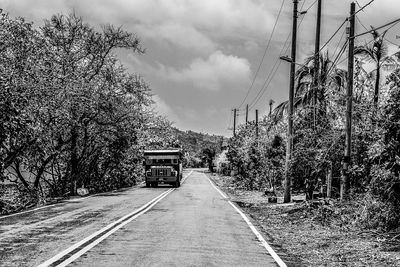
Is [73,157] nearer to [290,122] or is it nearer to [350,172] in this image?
[290,122]

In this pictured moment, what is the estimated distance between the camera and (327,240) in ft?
41.2

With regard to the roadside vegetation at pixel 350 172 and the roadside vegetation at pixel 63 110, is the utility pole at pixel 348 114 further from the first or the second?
the roadside vegetation at pixel 63 110

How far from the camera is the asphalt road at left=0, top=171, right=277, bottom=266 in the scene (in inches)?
336

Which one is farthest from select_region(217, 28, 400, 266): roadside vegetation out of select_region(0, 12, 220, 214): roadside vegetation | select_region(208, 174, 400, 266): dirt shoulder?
select_region(0, 12, 220, 214): roadside vegetation

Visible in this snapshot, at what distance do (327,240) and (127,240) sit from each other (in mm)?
5202

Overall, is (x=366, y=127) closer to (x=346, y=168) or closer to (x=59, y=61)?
(x=346, y=168)

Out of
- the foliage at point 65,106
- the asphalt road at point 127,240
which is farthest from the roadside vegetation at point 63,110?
the asphalt road at point 127,240

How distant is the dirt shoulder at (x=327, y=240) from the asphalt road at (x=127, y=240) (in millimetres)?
822

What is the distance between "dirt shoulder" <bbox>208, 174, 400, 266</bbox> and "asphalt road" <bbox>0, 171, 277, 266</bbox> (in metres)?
0.82

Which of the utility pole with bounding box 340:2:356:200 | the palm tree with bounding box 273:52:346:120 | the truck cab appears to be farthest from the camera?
the truck cab

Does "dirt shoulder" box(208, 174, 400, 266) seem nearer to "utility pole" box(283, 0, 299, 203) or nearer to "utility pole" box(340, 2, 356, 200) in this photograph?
"utility pole" box(340, 2, 356, 200)

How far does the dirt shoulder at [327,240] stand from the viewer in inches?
389

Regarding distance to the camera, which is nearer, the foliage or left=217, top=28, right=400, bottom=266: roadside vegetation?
left=217, top=28, right=400, bottom=266: roadside vegetation

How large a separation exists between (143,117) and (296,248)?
972 inches
